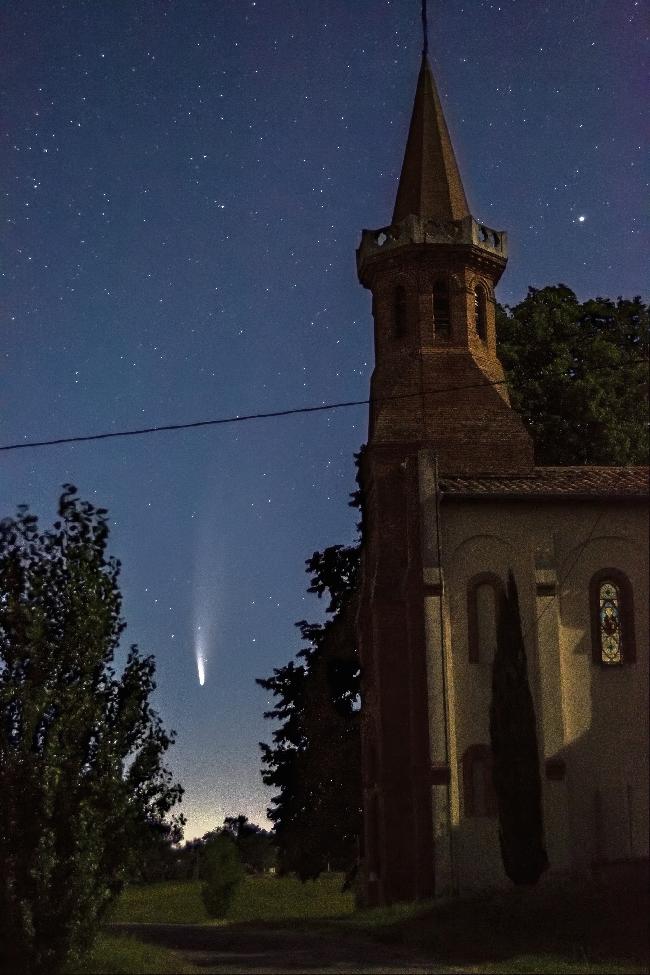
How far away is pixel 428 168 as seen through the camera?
4019cm

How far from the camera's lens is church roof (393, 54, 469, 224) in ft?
129

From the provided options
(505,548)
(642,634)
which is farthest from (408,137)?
(642,634)

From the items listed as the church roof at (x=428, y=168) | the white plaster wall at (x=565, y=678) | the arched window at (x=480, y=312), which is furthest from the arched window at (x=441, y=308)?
the white plaster wall at (x=565, y=678)

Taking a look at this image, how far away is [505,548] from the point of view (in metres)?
32.0

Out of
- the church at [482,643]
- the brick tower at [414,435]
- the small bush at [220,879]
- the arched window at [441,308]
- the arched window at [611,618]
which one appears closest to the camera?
the church at [482,643]

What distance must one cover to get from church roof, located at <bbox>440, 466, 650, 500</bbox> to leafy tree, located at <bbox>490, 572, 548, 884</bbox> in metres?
2.28

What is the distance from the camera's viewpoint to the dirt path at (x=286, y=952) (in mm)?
20594

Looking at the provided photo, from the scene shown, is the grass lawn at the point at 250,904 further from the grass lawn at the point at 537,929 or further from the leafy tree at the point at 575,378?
the leafy tree at the point at 575,378

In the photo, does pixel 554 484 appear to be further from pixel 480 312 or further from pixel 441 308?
pixel 480 312

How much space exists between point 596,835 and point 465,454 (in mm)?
10797

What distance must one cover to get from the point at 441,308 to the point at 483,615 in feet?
34.1

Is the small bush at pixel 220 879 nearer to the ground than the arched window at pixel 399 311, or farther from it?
nearer to the ground

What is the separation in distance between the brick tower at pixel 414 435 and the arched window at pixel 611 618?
12.9 ft

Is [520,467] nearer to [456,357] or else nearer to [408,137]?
[456,357]
